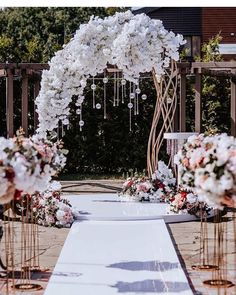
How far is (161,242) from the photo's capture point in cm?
597

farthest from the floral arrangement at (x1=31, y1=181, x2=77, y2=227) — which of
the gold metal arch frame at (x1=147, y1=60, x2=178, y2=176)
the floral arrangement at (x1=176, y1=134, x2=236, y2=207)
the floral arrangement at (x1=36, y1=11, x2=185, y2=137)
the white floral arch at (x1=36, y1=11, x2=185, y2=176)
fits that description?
the floral arrangement at (x1=176, y1=134, x2=236, y2=207)

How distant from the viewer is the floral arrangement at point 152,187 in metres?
8.23

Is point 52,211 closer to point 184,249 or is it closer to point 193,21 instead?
point 184,249

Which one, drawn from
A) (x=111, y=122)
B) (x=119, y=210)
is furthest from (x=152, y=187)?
(x=111, y=122)

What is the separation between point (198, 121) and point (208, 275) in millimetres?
5697

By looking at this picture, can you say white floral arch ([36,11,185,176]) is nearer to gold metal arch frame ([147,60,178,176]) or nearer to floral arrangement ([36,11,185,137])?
floral arrangement ([36,11,185,137])

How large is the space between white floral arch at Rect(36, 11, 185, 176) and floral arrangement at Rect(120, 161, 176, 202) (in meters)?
1.21

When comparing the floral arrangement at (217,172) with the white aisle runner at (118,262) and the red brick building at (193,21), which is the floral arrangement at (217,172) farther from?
the red brick building at (193,21)

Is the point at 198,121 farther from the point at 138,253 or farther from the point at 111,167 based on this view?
the point at 138,253

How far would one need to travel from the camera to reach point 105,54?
801cm

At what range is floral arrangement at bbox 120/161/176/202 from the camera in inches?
324

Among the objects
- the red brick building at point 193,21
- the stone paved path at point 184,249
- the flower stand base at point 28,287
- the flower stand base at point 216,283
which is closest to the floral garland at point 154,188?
the stone paved path at point 184,249

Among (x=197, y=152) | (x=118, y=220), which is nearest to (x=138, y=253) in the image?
(x=118, y=220)

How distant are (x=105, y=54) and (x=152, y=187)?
5.65 ft
